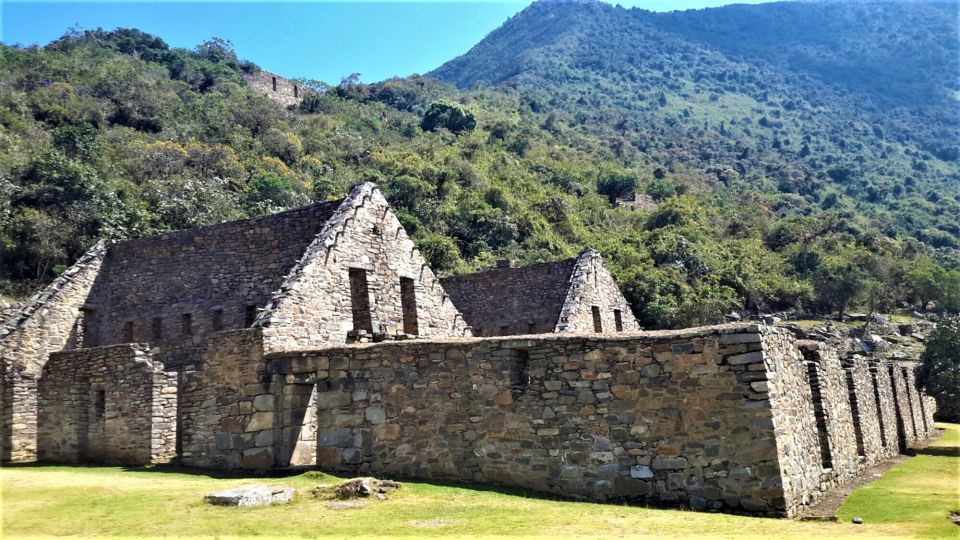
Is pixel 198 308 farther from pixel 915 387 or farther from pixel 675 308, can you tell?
pixel 675 308

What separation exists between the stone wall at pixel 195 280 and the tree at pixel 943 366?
24128 mm

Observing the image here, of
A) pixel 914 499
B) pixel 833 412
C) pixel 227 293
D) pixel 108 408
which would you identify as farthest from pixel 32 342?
pixel 914 499

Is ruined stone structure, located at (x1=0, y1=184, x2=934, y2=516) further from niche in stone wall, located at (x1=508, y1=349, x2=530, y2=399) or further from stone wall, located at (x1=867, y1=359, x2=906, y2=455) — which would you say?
stone wall, located at (x1=867, y1=359, x2=906, y2=455)

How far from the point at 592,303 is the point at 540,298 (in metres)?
2.01

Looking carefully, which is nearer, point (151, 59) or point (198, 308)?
point (198, 308)

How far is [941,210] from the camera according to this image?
12262 cm

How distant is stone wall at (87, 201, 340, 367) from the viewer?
61.8 feet

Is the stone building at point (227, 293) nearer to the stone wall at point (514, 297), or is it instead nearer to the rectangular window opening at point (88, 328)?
the rectangular window opening at point (88, 328)

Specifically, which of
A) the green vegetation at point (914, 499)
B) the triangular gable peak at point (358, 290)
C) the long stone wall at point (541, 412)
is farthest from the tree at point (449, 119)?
the long stone wall at point (541, 412)

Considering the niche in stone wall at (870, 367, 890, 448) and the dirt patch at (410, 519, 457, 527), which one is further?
the niche in stone wall at (870, 367, 890, 448)

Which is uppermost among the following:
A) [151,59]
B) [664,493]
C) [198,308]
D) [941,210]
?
[151,59]

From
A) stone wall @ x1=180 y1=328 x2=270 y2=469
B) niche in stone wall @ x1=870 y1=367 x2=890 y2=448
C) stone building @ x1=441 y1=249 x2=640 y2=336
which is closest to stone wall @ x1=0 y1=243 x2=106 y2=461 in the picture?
stone wall @ x1=180 y1=328 x2=270 y2=469

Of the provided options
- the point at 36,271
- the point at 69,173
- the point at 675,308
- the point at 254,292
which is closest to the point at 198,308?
the point at 254,292

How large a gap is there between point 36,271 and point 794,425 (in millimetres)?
35764
